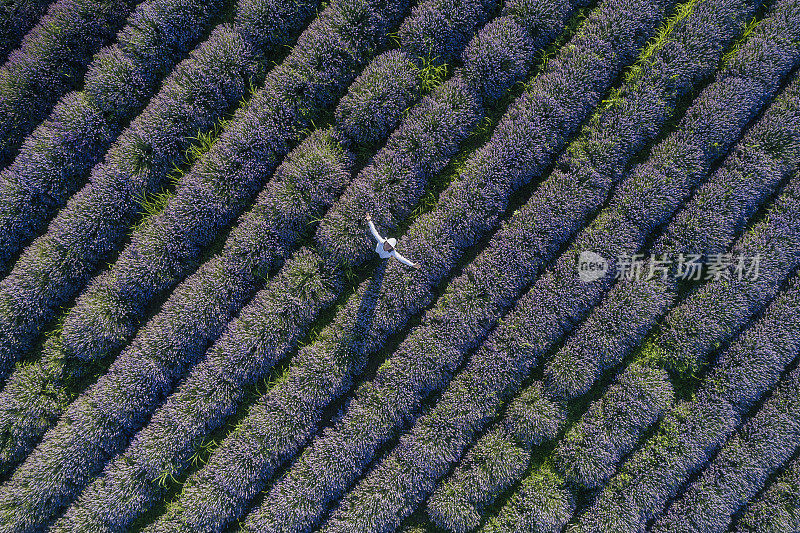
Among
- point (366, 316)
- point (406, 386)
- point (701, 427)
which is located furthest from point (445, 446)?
point (701, 427)

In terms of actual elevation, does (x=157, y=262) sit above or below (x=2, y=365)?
above

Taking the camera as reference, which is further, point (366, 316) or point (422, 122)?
point (366, 316)

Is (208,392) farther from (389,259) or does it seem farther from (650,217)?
(650,217)

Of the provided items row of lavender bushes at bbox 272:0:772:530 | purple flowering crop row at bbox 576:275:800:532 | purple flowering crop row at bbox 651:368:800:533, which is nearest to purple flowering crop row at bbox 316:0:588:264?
row of lavender bushes at bbox 272:0:772:530

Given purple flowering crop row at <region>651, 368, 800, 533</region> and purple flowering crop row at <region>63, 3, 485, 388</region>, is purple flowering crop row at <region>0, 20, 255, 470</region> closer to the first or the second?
purple flowering crop row at <region>63, 3, 485, 388</region>

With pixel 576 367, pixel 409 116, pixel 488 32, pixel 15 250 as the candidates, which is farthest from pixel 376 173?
pixel 15 250

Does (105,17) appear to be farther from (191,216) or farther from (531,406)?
(531,406)
